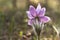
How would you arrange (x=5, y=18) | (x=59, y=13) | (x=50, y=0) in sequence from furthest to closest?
(x=50, y=0)
(x=59, y=13)
(x=5, y=18)

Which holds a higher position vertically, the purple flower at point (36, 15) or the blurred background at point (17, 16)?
the purple flower at point (36, 15)

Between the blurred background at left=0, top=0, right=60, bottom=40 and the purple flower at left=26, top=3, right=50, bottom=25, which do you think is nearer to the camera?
the purple flower at left=26, top=3, right=50, bottom=25

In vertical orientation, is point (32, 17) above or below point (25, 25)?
above

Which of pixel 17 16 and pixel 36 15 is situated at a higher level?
pixel 36 15

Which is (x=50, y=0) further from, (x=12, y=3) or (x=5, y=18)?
(x=5, y=18)

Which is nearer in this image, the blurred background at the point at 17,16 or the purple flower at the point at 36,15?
the purple flower at the point at 36,15

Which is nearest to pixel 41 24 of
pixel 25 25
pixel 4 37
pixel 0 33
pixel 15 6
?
pixel 4 37

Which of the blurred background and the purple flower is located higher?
the purple flower

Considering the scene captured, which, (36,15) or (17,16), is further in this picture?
(17,16)
